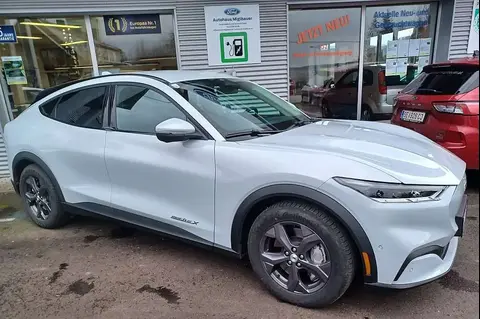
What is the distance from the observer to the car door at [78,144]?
10.6ft

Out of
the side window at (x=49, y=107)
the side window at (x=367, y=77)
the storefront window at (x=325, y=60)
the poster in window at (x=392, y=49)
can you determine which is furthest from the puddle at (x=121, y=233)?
the poster in window at (x=392, y=49)

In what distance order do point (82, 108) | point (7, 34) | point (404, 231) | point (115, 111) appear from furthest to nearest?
1. point (7, 34)
2. point (82, 108)
3. point (115, 111)
4. point (404, 231)

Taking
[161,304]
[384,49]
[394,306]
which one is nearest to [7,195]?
[161,304]

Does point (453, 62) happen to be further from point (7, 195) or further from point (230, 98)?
point (7, 195)

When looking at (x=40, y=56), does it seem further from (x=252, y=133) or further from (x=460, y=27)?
(x=460, y=27)

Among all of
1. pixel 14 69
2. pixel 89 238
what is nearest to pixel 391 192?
pixel 89 238

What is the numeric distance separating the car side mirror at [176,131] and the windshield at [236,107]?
20cm

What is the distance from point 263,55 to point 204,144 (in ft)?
13.2

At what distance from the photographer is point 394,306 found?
2.43 meters

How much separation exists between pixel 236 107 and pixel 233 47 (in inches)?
134

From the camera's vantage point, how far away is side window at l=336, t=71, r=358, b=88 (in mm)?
7176

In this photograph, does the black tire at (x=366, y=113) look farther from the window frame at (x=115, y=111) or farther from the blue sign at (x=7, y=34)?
the blue sign at (x=7, y=34)

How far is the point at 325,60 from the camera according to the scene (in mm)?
7336

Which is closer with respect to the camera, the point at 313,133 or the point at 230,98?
the point at 313,133
